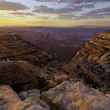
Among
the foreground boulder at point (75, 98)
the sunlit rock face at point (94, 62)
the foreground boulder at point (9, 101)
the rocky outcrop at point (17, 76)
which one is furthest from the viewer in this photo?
the sunlit rock face at point (94, 62)

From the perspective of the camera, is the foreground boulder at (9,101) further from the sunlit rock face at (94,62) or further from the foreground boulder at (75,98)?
the sunlit rock face at (94,62)

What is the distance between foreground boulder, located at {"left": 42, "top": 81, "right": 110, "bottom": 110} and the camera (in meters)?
1.85

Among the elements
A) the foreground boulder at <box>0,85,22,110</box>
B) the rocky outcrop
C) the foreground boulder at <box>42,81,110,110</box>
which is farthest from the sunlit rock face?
the foreground boulder at <box>0,85,22,110</box>

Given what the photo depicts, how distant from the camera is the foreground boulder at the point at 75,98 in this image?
72.8 inches

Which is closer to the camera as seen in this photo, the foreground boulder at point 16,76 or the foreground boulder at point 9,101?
the foreground boulder at point 9,101

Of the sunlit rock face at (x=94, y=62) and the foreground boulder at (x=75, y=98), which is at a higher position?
the foreground boulder at (x=75, y=98)

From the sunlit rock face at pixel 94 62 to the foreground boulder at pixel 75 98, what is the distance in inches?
49.7

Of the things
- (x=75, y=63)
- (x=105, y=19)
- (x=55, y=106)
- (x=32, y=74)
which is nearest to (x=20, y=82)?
(x=32, y=74)

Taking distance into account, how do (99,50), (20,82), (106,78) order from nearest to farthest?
(20,82)
(106,78)
(99,50)

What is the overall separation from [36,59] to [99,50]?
879mm

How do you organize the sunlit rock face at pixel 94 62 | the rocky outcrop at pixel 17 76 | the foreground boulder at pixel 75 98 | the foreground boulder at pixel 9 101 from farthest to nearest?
the sunlit rock face at pixel 94 62
the rocky outcrop at pixel 17 76
the foreground boulder at pixel 9 101
the foreground boulder at pixel 75 98

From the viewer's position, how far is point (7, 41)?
4.09m

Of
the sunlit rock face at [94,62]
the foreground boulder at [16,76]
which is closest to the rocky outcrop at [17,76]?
the foreground boulder at [16,76]

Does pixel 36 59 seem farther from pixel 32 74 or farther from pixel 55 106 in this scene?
pixel 55 106
